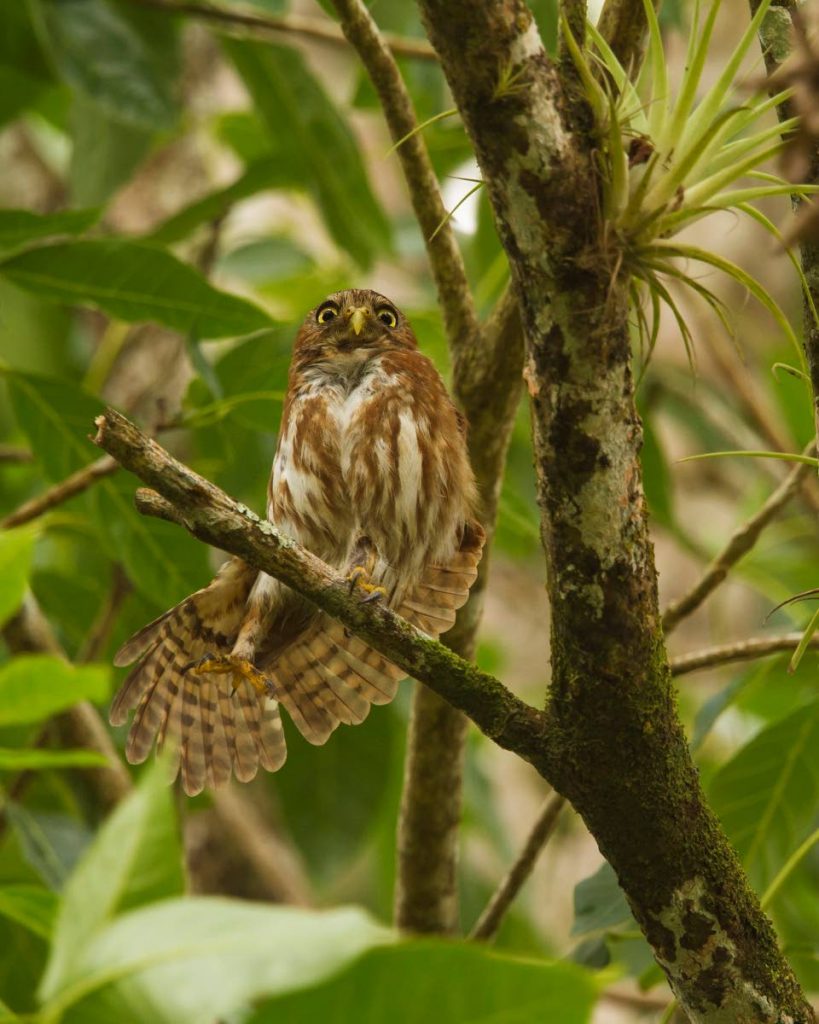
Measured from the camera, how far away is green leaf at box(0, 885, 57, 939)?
75.3 inches

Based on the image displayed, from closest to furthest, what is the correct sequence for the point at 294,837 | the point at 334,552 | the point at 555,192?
the point at 555,192 → the point at 334,552 → the point at 294,837

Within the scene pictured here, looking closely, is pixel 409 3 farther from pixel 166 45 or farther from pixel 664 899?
pixel 664 899

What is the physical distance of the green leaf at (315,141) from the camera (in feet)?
15.1

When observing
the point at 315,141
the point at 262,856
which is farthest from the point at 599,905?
the point at 262,856

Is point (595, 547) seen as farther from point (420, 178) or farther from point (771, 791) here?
point (771, 791)

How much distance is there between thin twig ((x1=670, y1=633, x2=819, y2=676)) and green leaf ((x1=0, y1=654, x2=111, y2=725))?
5.88 ft

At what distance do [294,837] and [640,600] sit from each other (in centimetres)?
254

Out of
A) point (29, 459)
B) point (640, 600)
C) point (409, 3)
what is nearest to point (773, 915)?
point (640, 600)

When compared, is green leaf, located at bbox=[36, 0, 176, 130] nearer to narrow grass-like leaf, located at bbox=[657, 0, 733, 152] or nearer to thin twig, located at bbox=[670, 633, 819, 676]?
thin twig, located at bbox=[670, 633, 819, 676]

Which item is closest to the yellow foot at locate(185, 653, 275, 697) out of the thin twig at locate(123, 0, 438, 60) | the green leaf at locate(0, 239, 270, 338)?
the green leaf at locate(0, 239, 270, 338)

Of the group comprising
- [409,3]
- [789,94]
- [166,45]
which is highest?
[409,3]

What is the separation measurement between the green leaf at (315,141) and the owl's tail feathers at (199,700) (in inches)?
72.7

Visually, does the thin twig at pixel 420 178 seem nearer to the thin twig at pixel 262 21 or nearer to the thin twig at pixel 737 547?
the thin twig at pixel 737 547

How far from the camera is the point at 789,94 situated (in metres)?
2.05
